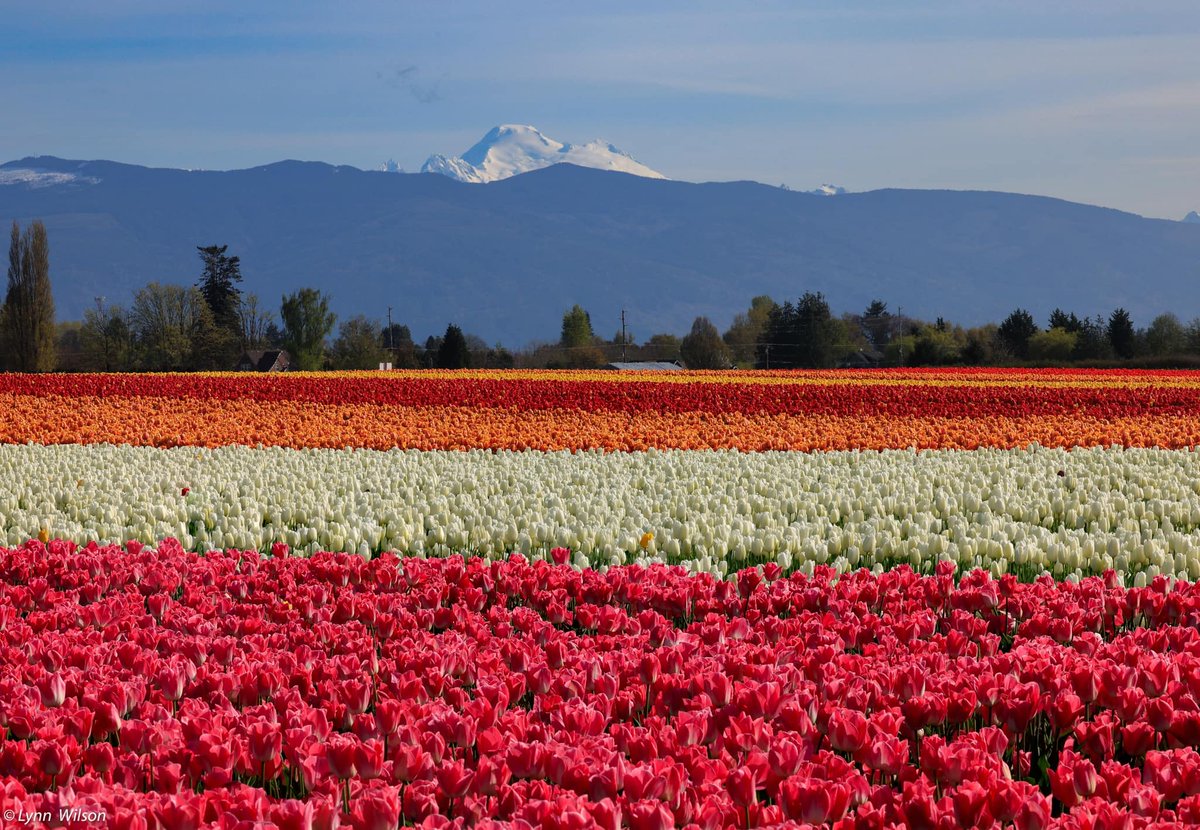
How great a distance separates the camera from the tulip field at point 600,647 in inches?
127

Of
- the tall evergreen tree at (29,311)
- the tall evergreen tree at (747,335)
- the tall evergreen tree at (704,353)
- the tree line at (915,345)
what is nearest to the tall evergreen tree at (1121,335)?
the tree line at (915,345)

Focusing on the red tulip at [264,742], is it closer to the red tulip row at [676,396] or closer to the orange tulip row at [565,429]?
the orange tulip row at [565,429]

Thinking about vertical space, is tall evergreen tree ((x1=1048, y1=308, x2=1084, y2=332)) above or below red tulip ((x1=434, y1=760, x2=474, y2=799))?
above

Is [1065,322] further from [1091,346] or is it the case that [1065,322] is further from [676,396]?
[676,396]

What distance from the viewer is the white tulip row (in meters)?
7.74

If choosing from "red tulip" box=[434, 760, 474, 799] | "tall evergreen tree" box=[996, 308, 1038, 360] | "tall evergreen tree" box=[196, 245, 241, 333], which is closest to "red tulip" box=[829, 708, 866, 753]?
"red tulip" box=[434, 760, 474, 799]

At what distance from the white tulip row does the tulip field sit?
5 cm

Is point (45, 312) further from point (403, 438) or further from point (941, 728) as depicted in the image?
point (941, 728)

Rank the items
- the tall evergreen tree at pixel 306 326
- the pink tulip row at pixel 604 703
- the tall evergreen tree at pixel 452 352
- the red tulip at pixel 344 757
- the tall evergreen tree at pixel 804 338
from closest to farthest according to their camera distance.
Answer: the pink tulip row at pixel 604 703 → the red tulip at pixel 344 757 → the tall evergreen tree at pixel 452 352 → the tall evergreen tree at pixel 306 326 → the tall evergreen tree at pixel 804 338

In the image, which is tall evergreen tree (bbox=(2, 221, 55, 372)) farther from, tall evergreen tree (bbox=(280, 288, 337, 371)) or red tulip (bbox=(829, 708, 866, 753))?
red tulip (bbox=(829, 708, 866, 753))

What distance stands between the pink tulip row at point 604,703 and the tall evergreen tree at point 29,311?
5962 cm

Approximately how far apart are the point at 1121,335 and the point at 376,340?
51.4 metres

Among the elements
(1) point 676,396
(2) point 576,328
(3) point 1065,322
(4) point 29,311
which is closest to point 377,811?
(1) point 676,396

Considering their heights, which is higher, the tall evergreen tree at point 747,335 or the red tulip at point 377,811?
the tall evergreen tree at point 747,335
